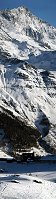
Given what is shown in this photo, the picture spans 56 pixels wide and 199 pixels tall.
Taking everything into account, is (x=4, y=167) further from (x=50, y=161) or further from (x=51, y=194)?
(x=51, y=194)

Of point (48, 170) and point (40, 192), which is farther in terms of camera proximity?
point (48, 170)

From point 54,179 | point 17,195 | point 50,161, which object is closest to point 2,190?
point 17,195

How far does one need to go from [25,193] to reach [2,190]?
224cm

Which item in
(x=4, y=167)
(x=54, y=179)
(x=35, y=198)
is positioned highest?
(x=4, y=167)

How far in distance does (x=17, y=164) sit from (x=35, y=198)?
117 ft

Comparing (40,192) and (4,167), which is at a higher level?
(4,167)

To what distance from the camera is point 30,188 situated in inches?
2025

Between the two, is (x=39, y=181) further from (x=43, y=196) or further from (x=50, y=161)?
(x=50, y=161)

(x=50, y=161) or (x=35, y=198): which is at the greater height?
(x=50, y=161)

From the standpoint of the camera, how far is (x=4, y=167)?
80312 millimetres

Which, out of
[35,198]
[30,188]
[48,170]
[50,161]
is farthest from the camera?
[50,161]

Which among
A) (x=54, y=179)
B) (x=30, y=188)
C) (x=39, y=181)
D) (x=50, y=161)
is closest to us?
(x=30, y=188)

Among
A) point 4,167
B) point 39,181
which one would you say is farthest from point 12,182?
point 4,167

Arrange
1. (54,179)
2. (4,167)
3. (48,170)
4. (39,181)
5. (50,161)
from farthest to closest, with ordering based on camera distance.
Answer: (50,161), (4,167), (48,170), (54,179), (39,181)
